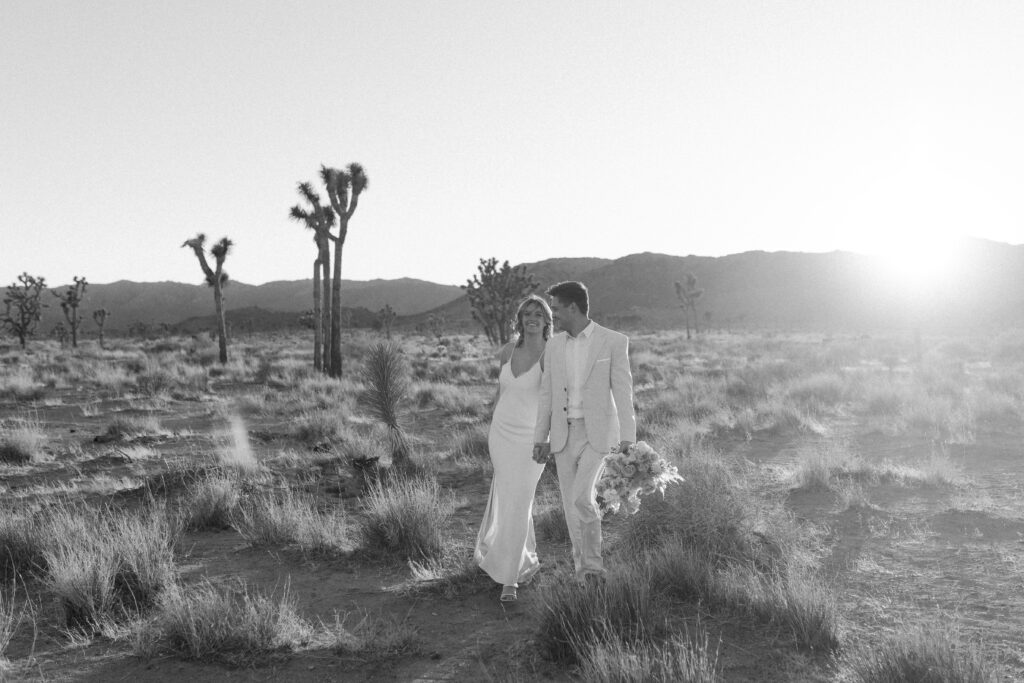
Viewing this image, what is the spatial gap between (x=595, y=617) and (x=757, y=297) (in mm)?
120688

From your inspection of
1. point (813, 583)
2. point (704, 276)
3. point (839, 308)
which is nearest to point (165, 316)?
point (704, 276)

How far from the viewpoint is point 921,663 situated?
358 cm

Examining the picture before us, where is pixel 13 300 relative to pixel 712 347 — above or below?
above

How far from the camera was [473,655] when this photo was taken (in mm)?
4551

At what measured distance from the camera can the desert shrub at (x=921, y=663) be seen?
350cm

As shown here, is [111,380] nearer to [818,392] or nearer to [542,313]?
[818,392]

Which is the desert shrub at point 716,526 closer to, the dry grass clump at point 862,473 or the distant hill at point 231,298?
the dry grass clump at point 862,473

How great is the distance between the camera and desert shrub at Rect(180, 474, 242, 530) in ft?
25.1

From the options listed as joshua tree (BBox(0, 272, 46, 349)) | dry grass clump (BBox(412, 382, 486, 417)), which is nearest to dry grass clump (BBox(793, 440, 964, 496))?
dry grass clump (BBox(412, 382, 486, 417))

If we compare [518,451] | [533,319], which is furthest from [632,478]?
[533,319]

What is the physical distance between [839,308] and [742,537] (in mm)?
106925

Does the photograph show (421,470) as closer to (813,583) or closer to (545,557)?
(545,557)

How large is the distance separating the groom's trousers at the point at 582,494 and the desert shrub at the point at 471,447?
5.76 metres

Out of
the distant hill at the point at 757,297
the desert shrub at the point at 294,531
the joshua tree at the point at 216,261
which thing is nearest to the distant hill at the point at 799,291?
the distant hill at the point at 757,297
